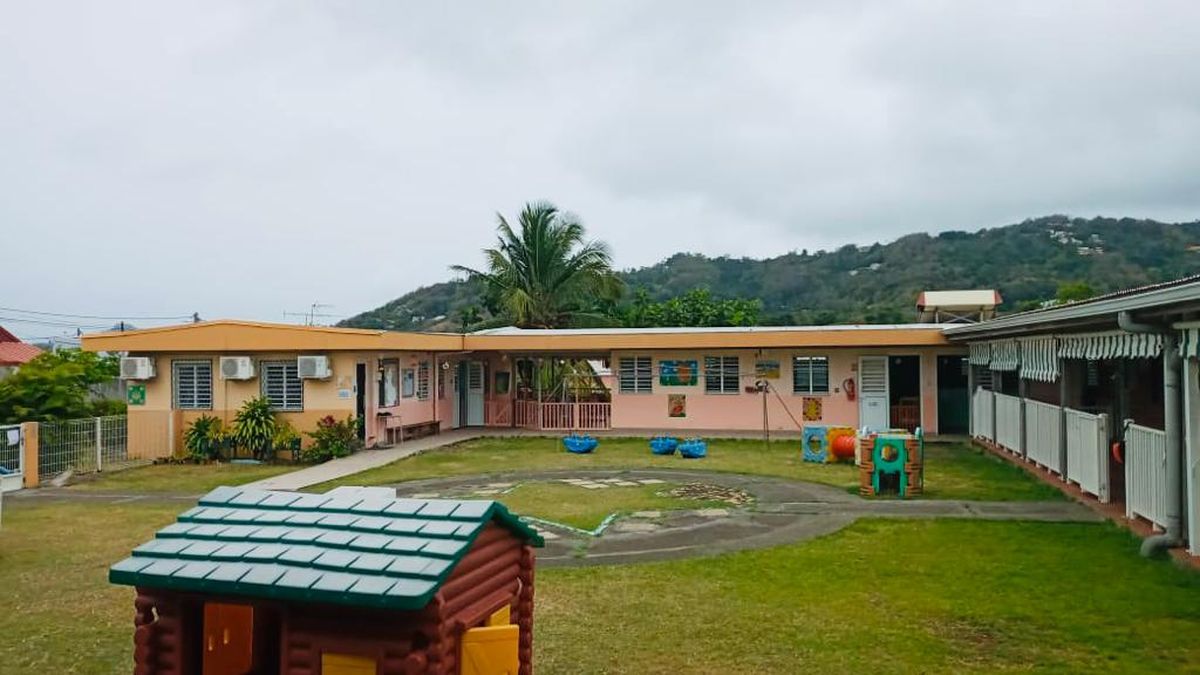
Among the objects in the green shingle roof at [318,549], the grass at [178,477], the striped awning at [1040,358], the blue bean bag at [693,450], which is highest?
the striped awning at [1040,358]

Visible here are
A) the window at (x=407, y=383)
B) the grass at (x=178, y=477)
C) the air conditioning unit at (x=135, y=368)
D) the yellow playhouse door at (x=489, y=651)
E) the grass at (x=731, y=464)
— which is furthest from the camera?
the window at (x=407, y=383)

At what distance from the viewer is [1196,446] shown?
29.3 ft

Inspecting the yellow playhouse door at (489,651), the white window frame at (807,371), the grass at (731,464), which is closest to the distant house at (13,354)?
the grass at (731,464)

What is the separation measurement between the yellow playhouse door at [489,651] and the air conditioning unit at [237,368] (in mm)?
17855

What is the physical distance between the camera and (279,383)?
21.9 meters

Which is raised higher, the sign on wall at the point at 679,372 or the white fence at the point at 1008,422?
the sign on wall at the point at 679,372

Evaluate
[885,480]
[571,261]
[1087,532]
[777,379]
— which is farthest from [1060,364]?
[571,261]

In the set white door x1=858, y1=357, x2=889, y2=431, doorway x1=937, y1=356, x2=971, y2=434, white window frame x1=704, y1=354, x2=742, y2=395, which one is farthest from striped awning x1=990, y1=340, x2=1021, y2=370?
white window frame x1=704, y1=354, x2=742, y2=395

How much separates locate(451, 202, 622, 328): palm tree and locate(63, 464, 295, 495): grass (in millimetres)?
14000

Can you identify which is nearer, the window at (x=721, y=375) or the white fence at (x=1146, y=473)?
the white fence at (x=1146, y=473)

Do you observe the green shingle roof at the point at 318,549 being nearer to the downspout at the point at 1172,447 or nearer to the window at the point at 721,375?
the downspout at the point at 1172,447

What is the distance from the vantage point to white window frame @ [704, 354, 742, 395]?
84.4 feet

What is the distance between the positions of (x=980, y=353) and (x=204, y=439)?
1778 cm

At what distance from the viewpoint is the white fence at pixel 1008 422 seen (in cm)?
1728
